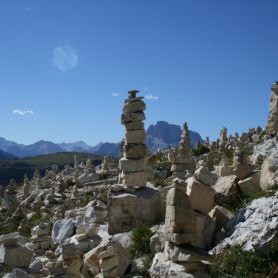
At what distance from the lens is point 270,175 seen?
1448 cm

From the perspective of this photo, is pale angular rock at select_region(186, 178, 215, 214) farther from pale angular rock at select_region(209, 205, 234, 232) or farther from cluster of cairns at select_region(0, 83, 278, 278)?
pale angular rock at select_region(209, 205, 234, 232)

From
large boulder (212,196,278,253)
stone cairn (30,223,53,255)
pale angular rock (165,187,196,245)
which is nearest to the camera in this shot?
large boulder (212,196,278,253)

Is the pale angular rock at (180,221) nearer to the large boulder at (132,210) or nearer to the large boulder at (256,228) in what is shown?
the large boulder at (256,228)

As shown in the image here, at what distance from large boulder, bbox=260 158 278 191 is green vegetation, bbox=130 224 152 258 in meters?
4.01

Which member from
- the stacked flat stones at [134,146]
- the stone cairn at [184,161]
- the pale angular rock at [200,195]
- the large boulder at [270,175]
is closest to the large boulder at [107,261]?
Result: the pale angular rock at [200,195]

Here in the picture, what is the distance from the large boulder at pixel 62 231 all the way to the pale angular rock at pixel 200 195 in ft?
25.7

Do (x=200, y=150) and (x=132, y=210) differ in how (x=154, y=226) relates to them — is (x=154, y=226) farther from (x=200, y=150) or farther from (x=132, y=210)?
(x=200, y=150)

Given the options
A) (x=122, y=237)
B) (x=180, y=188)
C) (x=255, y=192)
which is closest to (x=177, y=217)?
(x=180, y=188)

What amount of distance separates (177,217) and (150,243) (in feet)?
8.34

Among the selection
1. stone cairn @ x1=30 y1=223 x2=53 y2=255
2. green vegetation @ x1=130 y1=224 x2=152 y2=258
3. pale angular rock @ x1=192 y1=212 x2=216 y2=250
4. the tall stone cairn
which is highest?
the tall stone cairn

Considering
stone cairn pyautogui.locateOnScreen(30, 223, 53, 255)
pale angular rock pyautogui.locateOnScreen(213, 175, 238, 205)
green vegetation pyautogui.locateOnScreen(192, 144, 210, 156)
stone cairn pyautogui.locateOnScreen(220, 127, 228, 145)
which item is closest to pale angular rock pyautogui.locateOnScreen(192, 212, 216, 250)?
pale angular rock pyautogui.locateOnScreen(213, 175, 238, 205)

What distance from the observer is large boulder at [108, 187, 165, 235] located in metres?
17.7

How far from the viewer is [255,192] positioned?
1468cm

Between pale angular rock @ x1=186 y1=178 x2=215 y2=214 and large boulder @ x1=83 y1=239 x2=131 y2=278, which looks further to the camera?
pale angular rock @ x1=186 y1=178 x2=215 y2=214
